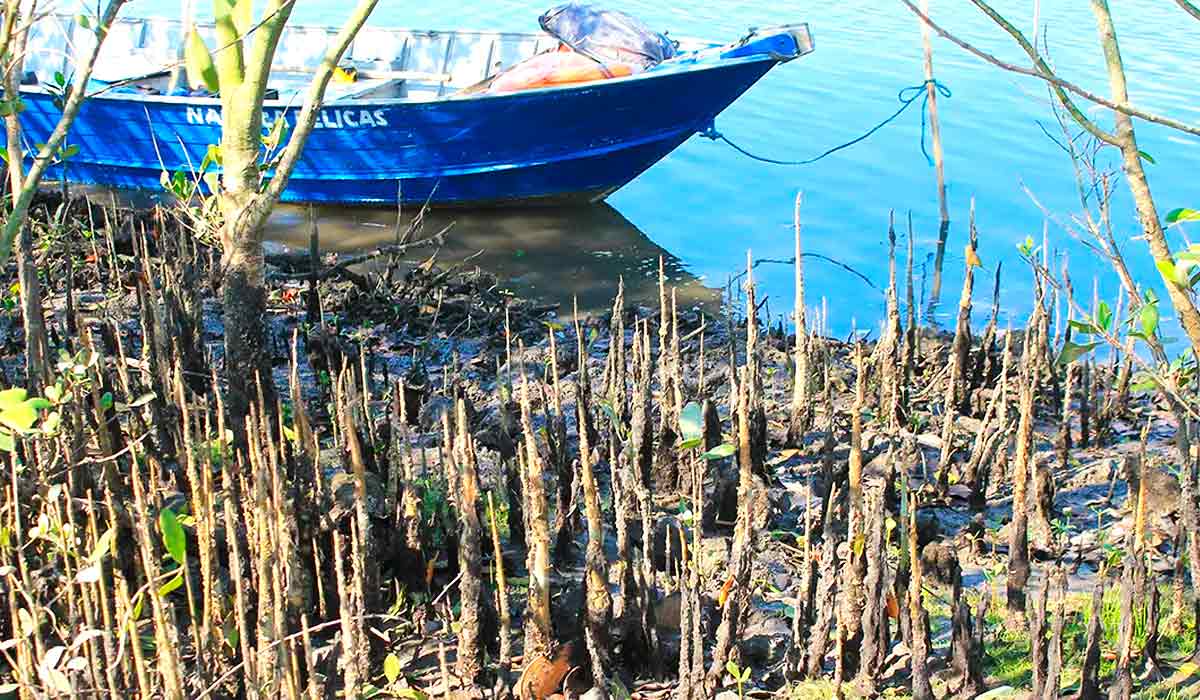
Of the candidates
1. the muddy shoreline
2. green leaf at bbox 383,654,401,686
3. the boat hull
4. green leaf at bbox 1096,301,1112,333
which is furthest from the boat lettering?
green leaf at bbox 1096,301,1112,333

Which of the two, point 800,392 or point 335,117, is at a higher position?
point 335,117

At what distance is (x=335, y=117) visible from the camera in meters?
10.9

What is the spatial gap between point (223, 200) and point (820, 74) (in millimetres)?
11818

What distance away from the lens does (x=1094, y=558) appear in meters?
4.61

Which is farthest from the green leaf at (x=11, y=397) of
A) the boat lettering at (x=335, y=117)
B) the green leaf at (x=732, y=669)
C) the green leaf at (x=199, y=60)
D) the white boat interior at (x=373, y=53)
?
the white boat interior at (x=373, y=53)

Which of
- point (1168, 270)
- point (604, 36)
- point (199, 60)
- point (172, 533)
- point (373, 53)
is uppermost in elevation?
Answer: point (199, 60)

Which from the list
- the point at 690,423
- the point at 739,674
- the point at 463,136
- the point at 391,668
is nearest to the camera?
the point at 391,668

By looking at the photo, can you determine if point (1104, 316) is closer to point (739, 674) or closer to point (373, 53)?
point (739, 674)

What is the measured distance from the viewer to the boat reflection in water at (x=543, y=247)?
982 cm

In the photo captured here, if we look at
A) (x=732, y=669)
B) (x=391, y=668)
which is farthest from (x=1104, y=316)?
(x=391, y=668)

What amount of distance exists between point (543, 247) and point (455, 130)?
1315 mm

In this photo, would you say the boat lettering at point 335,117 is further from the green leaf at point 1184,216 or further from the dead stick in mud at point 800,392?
the green leaf at point 1184,216

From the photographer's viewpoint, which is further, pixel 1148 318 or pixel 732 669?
pixel 732 669

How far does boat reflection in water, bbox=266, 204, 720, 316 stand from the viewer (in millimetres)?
9820
